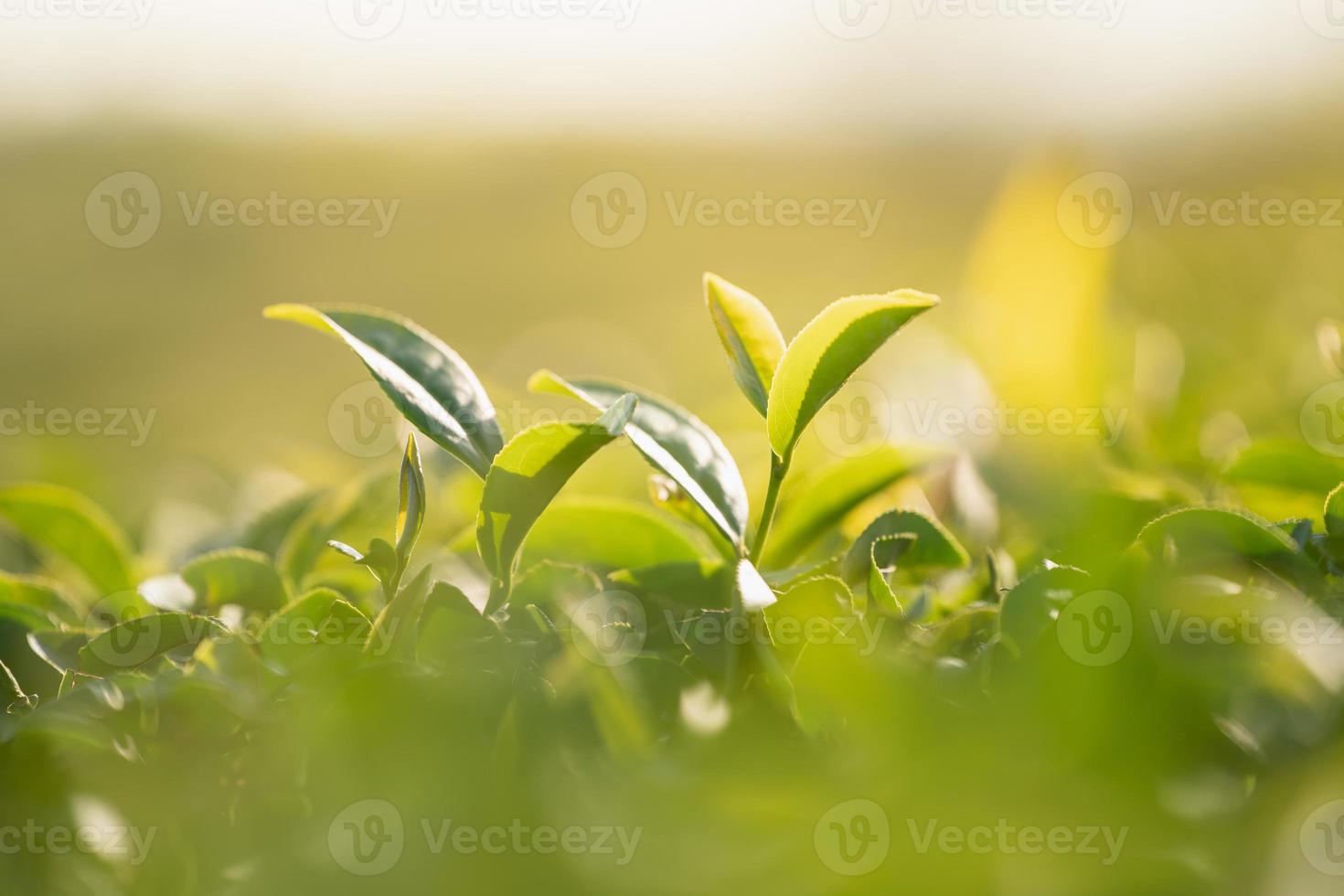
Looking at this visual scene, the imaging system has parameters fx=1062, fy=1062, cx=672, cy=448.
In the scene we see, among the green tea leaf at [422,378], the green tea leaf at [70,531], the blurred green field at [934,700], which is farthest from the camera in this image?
the green tea leaf at [70,531]

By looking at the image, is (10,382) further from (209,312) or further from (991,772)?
(991,772)

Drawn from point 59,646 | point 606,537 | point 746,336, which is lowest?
point 59,646

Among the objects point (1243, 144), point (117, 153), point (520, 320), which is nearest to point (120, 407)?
point (520, 320)

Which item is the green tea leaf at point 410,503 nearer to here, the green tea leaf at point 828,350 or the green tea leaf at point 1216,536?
the green tea leaf at point 828,350

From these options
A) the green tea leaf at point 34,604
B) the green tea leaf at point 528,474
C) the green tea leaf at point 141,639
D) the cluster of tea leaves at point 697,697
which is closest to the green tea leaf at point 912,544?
the cluster of tea leaves at point 697,697

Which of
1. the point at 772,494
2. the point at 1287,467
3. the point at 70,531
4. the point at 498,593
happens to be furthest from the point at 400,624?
the point at 1287,467

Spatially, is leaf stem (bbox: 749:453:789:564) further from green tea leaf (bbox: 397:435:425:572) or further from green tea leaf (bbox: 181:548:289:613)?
green tea leaf (bbox: 181:548:289:613)

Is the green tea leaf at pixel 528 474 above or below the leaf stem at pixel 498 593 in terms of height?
above

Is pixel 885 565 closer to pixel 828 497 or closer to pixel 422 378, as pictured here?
pixel 828 497
